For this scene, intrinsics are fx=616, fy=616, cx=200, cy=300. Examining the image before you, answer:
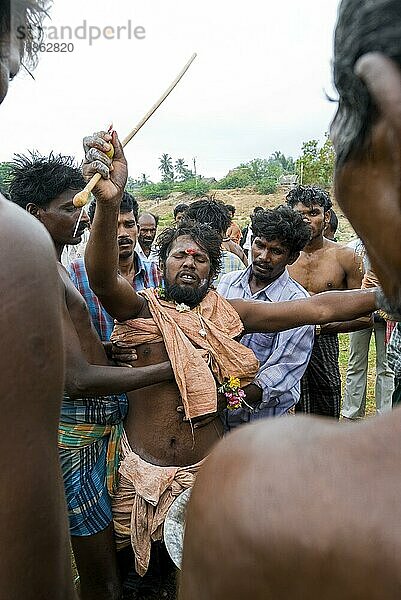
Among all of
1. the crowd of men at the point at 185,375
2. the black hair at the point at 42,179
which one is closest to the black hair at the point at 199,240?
the crowd of men at the point at 185,375

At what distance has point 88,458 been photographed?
2766 mm

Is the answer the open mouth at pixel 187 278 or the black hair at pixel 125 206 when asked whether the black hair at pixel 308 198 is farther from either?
the open mouth at pixel 187 278

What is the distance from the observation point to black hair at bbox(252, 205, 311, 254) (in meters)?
3.91

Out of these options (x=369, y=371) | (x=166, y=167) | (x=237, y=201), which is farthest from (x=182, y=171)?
(x=369, y=371)

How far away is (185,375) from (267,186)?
107 feet

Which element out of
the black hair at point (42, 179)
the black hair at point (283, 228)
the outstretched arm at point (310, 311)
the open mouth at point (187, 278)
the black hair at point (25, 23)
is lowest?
the outstretched arm at point (310, 311)

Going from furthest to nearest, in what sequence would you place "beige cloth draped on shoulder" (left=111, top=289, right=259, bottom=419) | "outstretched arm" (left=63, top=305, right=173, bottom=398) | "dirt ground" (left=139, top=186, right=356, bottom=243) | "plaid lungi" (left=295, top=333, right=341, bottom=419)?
"dirt ground" (left=139, top=186, right=356, bottom=243), "plaid lungi" (left=295, top=333, right=341, bottom=419), "beige cloth draped on shoulder" (left=111, top=289, right=259, bottom=419), "outstretched arm" (left=63, top=305, right=173, bottom=398)

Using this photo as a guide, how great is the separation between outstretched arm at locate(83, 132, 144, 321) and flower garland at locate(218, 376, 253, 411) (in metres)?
0.61

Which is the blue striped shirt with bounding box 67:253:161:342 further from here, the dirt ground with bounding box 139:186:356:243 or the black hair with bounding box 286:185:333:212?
the dirt ground with bounding box 139:186:356:243

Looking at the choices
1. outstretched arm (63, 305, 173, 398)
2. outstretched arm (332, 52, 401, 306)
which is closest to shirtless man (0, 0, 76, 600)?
outstretched arm (332, 52, 401, 306)

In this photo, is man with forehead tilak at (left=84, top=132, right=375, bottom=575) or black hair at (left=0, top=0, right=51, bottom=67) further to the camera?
man with forehead tilak at (left=84, top=132, right=375, bottom=575)

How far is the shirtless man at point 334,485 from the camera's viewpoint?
0.59 metres

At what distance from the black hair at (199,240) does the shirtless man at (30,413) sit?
2315mm

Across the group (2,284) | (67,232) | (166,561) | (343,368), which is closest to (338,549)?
(2,284)
